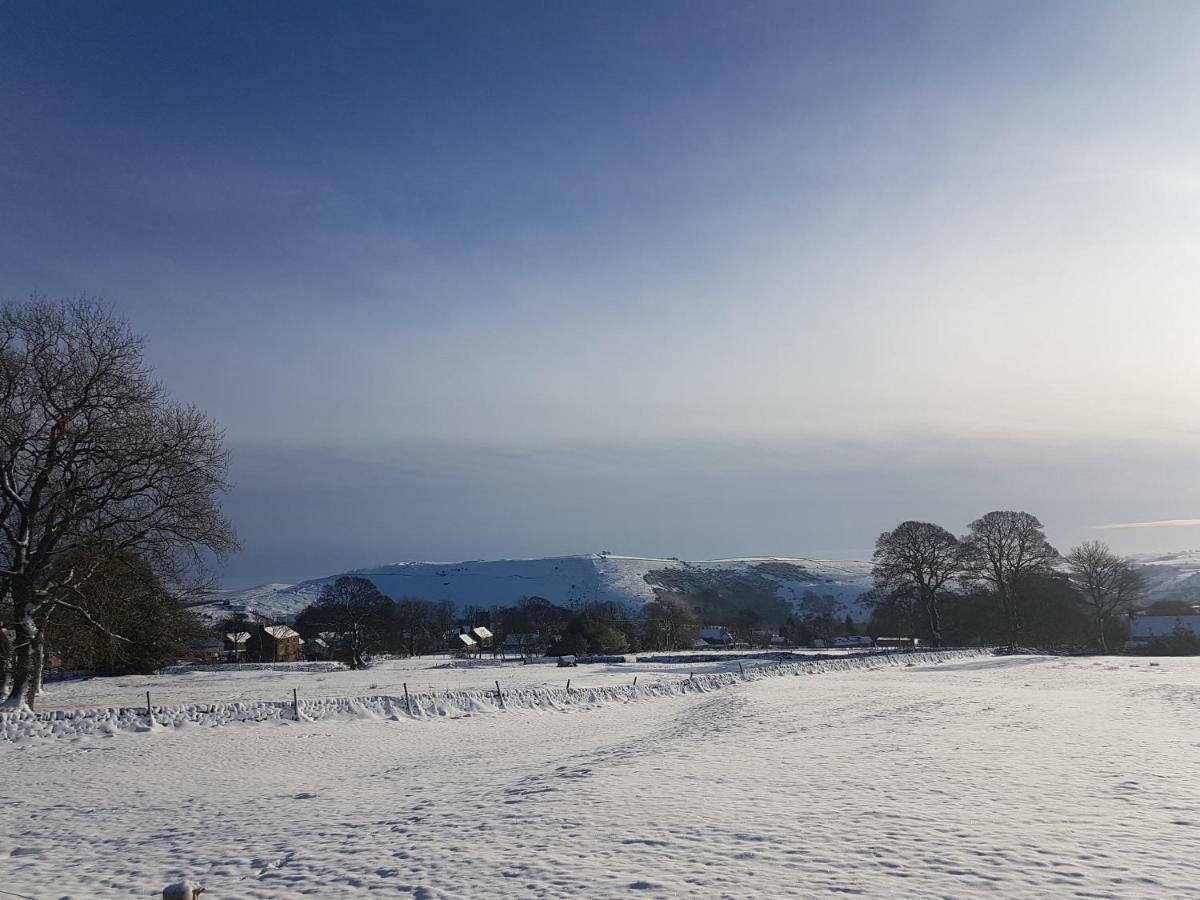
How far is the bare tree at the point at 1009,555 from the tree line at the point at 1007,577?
86 mm

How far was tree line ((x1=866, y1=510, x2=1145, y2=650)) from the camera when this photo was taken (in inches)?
2825

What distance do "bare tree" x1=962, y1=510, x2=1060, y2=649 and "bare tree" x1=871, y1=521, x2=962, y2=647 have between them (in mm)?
1747

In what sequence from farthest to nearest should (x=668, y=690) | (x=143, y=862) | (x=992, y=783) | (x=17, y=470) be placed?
(x=668, y=690)
(x=17, y=470)
(x=992, y=783)
(x=143, y=862)

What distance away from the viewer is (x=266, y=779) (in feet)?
61.3

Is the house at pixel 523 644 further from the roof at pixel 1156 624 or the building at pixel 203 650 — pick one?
the roof at pixel 1156 624

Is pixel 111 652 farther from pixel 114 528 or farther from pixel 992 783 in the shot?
pixel 992 783

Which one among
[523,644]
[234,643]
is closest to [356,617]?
[234,643]

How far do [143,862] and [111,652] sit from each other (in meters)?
23.9

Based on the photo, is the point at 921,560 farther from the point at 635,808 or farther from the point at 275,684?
the point at 635,808

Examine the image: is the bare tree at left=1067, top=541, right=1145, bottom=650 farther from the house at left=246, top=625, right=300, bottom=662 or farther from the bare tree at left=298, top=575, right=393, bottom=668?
the house at left=246, top=625, right=300, bottom=662

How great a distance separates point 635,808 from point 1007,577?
70753 millimetres

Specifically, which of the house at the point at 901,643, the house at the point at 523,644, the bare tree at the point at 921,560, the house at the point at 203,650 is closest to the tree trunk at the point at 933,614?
the bare tree at the point at 921,560

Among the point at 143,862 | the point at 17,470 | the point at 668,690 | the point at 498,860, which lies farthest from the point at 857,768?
the point at 17,470

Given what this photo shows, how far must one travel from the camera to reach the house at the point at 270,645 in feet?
301
